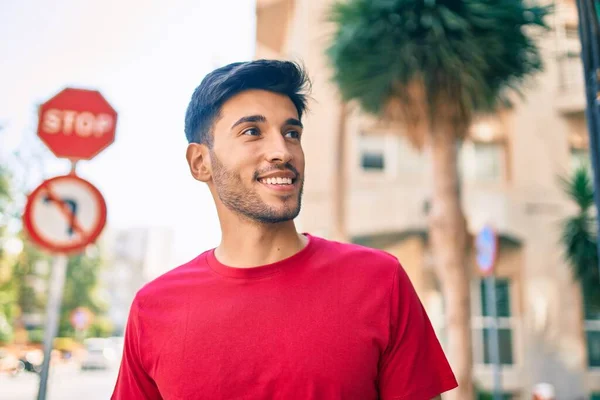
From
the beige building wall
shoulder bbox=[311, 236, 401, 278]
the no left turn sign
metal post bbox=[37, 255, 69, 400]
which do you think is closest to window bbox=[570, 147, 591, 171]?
the beige building wall

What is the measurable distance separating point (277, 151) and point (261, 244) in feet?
0.84

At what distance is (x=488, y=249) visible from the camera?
7.20 meters

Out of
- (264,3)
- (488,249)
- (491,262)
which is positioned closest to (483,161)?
(488,249)

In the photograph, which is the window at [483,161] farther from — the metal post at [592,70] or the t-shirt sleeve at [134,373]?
the t-shirt sleeve at [134,373]

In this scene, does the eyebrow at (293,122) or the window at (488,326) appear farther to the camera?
the window at (488,326)

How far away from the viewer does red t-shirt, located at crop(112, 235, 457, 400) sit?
1385 millimetres

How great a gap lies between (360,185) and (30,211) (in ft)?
31.6

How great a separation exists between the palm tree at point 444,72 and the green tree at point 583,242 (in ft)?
11.4

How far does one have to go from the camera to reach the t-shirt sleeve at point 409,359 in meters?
1.43

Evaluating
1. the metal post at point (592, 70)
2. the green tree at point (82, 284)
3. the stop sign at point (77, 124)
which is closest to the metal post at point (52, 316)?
the stop sign at point (77, 124)

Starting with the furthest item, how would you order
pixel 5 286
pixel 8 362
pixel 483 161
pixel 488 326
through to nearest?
pixel 5 286 < pixel 8 362 < pixel 483 161 < pixel 488 326

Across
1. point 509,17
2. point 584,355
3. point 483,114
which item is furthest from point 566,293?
point 509,17

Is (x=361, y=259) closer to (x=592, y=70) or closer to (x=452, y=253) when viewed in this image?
(x=592, y=70)

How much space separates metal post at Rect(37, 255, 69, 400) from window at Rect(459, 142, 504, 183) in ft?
35.4
